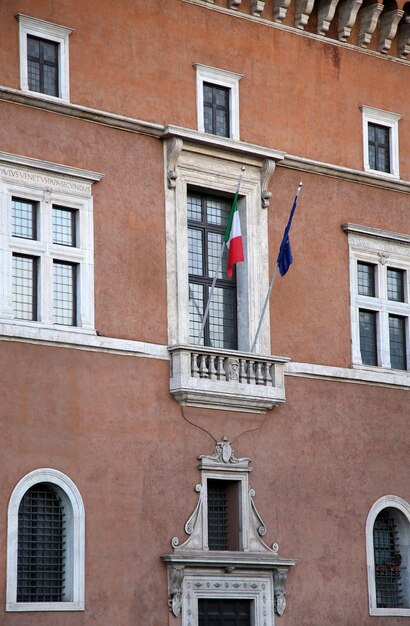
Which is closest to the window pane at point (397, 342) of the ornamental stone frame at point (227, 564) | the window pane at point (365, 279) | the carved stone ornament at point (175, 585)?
the window pane at point (365, 279)

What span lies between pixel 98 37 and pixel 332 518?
8.70 m

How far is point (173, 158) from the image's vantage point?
1008 inches

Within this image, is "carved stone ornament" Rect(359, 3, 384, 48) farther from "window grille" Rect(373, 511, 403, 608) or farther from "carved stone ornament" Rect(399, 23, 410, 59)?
"window grille" Rect(373, 511, 403, 608)

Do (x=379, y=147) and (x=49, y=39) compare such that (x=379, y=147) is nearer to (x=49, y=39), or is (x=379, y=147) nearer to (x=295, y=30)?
(x=295, y=30)

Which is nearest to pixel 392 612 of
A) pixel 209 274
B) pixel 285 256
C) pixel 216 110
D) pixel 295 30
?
pixel 285 256

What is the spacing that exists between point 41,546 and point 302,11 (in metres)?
10.7

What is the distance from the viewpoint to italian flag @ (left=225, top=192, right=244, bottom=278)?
25.5 metres

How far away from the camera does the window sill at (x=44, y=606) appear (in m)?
22.4

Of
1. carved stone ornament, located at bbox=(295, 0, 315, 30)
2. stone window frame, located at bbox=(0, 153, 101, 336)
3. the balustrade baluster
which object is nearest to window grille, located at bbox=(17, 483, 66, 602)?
stone window frame, located at bbox=(0, 153, 101, 336)

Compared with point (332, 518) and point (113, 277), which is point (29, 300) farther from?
point (332, 518)

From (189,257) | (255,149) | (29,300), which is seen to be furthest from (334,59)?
(29,300)

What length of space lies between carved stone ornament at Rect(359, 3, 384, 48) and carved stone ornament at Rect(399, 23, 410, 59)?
70 centimetres

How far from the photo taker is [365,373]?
2764 centimetres

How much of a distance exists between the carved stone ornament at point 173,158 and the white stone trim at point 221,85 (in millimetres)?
744
